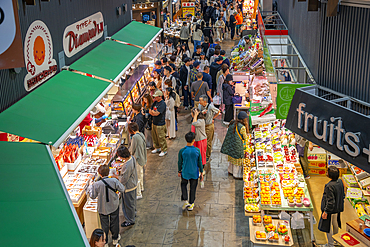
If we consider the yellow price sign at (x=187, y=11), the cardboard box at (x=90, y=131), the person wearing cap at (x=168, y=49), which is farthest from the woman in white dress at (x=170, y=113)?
the yellow price sign at (x=187, y=11)

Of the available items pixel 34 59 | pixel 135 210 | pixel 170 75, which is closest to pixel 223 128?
pixel 170 75

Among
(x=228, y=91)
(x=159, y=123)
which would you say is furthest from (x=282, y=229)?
(x=228, y=91)

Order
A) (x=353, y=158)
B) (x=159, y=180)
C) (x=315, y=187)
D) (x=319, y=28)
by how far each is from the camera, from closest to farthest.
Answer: (x=353, y=158) < (x=319, y=28) < (x=315, y=187) < (x=159, y=180)

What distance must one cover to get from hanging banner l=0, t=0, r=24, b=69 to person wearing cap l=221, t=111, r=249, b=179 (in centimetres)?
540

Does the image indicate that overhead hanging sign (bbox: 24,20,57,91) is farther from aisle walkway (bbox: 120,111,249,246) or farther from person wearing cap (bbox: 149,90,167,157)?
aisle walkway (bbox: 120,111,249,246)

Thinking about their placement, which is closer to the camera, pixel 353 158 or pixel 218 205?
pixel 353 158

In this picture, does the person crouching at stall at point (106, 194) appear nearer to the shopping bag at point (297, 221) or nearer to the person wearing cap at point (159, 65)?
the shopping bag at point (297, 221)

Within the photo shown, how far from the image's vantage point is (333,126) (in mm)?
4641

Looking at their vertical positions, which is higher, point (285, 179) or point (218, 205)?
point (285, 179)

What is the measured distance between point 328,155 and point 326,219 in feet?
7.64

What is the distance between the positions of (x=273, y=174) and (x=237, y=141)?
1.41m

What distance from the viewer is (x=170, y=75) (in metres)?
12.3

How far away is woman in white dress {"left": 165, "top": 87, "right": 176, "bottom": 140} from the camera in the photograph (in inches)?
417

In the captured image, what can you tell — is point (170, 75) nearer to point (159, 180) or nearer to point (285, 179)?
point (159, 180)
